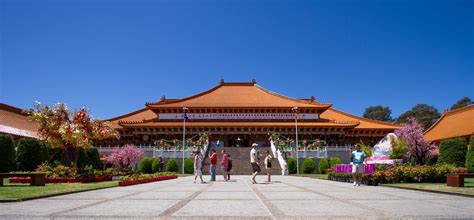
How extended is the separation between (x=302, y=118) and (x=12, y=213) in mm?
46113

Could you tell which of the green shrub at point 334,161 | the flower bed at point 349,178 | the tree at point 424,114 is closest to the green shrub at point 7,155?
the flower bed at point 349,178

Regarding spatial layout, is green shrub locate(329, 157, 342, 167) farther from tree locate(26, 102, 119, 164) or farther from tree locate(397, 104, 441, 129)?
tree locate(397, 104, 441, 129)

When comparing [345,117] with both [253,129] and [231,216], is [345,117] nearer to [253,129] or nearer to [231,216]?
[253,129]

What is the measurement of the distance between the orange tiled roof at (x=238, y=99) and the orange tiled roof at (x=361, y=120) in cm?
369

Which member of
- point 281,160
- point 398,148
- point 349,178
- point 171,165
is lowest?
point 171,165

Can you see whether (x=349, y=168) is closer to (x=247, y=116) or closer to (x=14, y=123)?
(x=247, y=116)

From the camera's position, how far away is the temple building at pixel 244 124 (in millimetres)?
48969

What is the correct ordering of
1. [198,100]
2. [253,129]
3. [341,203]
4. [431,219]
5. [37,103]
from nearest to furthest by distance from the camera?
[431,219], [341,203], [37,103], [253,129], [198,100]

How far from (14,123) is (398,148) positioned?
4051 cm

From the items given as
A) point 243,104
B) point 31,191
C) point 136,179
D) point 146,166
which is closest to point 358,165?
point 136,179

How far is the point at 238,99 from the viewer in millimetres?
55188

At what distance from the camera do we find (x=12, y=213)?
22.8 feet

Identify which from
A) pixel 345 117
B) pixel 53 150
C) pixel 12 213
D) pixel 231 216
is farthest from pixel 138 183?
pixel 345 117

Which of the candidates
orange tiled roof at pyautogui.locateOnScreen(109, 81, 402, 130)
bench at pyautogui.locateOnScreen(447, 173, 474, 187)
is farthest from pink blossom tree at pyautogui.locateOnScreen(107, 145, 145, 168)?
bench at pyautogui.locateOnScreen(447, 173, 474, 187)
